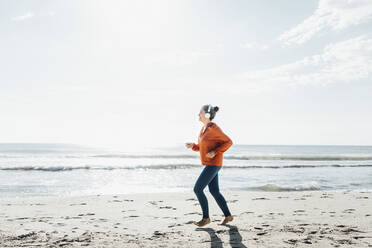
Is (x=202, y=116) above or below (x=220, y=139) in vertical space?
above

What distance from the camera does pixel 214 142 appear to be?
4.74m

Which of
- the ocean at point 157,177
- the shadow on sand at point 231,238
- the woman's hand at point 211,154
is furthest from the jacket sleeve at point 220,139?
the ocean at point 157,177

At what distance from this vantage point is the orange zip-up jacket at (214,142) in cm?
471

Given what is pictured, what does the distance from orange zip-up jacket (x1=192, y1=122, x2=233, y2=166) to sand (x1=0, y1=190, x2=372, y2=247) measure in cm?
110

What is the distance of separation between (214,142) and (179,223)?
5.37 ft

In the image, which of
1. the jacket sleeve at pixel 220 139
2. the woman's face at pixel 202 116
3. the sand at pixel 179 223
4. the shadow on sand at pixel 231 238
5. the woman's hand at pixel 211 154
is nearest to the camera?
the shadow on sand at pixel 231 238

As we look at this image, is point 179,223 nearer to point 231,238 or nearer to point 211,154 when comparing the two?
point 231,238

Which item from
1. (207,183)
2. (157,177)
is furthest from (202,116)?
(157,177)

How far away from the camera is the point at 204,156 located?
4820 millimetres

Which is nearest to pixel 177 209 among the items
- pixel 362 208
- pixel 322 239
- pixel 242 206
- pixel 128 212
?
pixel 128 212

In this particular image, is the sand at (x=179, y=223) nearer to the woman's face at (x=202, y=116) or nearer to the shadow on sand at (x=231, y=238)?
the shadow on sand at (x=231, y=238)

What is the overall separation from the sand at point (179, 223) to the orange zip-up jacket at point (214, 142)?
1.10 metres

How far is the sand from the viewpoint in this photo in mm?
4148

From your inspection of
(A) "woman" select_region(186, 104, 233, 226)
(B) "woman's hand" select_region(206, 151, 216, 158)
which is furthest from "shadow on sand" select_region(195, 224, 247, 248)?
(B) "woman's hand" select_region(206, 151, 216, 158)
